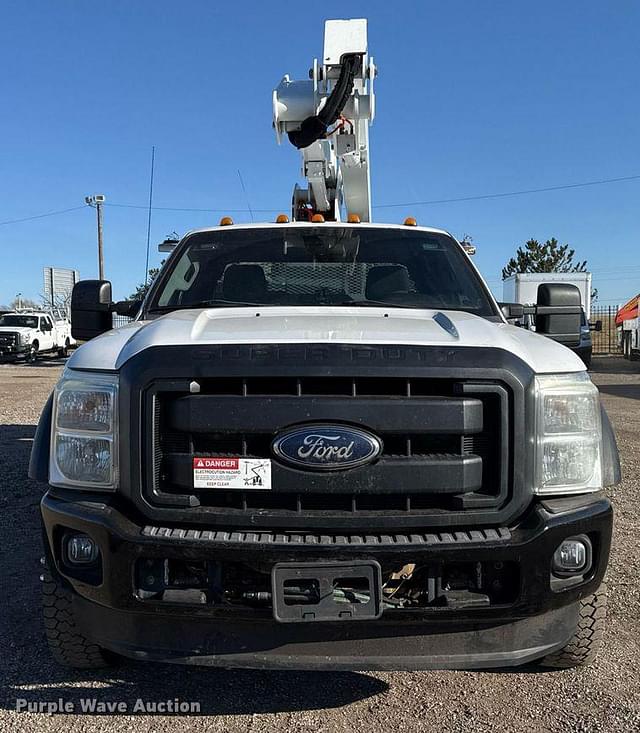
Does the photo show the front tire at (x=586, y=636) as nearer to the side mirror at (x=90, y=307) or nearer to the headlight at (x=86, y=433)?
the headlight at (x=86, y=433)

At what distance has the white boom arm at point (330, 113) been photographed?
691 cm

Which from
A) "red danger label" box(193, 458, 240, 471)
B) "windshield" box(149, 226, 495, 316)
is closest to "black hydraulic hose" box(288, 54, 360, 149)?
"windshield" box(149, 226, 495, 316)

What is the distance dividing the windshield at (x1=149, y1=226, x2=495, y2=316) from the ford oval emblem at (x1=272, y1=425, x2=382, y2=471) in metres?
1.36

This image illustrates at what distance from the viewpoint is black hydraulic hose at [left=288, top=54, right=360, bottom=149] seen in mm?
6805

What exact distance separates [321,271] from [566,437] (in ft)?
6.29

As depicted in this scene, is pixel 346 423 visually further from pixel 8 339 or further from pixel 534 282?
pixel 8 339

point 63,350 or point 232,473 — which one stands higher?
point 232,473

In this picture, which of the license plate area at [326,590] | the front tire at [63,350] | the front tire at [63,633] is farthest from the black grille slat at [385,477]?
the front tire at [63,350]

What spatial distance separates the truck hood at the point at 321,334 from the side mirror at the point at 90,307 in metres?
0.88

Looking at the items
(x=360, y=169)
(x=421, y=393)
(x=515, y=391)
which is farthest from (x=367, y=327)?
(x=360, y=169)

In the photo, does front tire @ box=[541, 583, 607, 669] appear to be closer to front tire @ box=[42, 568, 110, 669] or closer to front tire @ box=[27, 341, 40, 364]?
front tire @ box=[42, 568, 110, 669]

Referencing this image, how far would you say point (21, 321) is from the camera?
26812 mm

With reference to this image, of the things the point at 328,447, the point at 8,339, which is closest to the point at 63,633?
the point at 328,447

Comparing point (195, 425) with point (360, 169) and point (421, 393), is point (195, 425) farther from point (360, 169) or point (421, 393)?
point (360, 169)
